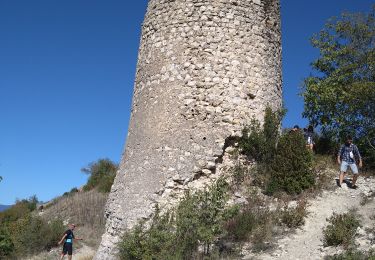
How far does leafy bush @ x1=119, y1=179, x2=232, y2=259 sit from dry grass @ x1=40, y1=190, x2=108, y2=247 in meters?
8.80

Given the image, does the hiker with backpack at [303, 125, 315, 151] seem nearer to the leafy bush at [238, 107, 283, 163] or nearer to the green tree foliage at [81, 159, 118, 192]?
the leafy bush at [238, 107, 283, 163]

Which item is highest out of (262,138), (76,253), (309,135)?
(309,135)

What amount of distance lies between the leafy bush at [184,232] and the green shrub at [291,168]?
76.6 inches

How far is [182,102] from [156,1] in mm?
3055

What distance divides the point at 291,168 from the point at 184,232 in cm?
335

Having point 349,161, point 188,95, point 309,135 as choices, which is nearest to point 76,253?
point 188,95

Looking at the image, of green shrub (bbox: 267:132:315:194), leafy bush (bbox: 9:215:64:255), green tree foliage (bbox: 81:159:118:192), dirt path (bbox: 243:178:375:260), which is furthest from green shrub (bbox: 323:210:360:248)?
green tree foliage (bbox: 81:159:118:192)

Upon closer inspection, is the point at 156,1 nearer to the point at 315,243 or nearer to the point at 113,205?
the point at 113,205

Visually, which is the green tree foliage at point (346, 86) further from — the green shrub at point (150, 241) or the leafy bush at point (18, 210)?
the leafy bush at point (18, 210)

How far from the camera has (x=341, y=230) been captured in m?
8.24

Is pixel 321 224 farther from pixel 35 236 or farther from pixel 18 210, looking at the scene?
pixel 18 210

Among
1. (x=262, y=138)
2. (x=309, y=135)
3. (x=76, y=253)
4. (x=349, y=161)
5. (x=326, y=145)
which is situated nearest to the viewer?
(x=262, y=138)

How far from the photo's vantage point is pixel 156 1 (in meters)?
11.4

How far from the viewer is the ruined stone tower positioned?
9.85 metres
